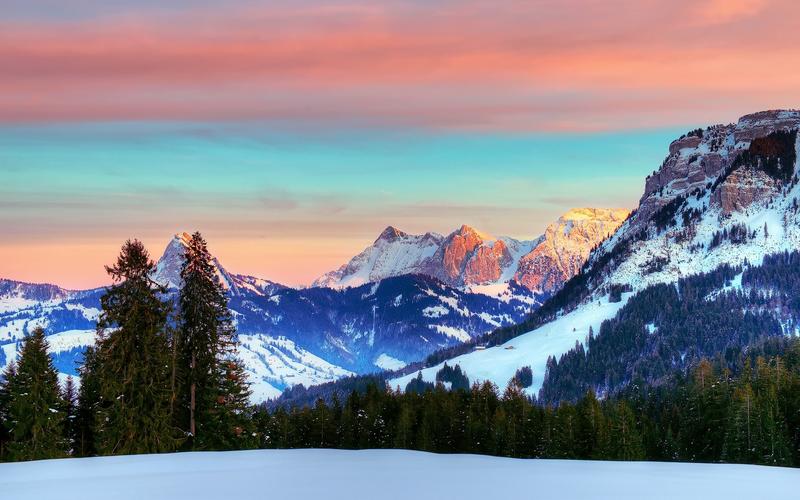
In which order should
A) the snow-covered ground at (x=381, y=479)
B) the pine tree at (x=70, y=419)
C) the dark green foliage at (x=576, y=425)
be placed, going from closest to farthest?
the snow-covered ground at (x=381, y=479), the pine tree at (x=70, y=419), the dark green foliage at (x=576, y=425)

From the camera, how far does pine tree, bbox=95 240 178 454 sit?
62.6 metres

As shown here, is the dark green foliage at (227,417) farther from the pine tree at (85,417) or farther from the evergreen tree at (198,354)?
the pine tree at (85,417)

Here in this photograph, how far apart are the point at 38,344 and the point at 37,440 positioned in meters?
7.50

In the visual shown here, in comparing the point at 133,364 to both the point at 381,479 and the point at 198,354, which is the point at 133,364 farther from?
the point at 381,479

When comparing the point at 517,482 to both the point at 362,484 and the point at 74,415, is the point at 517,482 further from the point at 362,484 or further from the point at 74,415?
the point at 74,415

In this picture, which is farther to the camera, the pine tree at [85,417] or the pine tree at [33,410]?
the pine tree at [85,417]

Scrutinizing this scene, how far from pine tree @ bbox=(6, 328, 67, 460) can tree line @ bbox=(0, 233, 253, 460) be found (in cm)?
8

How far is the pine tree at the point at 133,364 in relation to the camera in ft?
205

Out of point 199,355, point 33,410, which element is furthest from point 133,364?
point 33,410

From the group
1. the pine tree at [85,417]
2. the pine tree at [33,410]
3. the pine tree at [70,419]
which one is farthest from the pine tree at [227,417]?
the pine tree at [70,419]

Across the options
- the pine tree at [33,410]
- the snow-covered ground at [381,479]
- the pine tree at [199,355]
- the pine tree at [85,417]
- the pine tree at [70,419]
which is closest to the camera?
the snow-covered ground at [381,479]

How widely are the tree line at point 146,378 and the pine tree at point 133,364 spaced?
68 millimetres

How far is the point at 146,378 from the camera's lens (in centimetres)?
6328

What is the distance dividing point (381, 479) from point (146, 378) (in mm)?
45231
